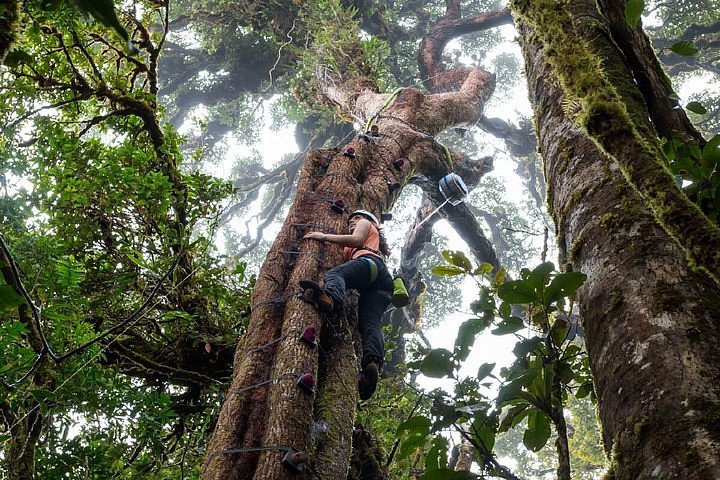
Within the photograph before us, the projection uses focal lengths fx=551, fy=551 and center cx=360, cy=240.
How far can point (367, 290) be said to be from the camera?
4297 mm

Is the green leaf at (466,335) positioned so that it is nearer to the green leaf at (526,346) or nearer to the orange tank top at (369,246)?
the green leaf at (526,346)

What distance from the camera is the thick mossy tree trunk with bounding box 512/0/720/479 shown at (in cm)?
104

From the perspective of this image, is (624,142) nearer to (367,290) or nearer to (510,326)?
(510,326)

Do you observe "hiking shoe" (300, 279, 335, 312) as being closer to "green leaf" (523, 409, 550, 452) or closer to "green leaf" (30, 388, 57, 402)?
"green leaf" (30, 388, 57, 402)

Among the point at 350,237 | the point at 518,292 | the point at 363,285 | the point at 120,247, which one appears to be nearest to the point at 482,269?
the point at 518,292

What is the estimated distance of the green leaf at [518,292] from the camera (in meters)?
1.74

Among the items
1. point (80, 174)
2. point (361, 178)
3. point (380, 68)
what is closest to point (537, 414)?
point (80, 174)

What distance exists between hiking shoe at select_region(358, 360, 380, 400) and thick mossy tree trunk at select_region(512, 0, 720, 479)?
7.15 feet

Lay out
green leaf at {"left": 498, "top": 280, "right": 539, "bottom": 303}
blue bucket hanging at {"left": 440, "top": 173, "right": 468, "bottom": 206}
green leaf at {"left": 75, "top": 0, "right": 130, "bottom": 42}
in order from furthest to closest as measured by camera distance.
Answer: blue bucket hanging at {"left": 440, "top": 173, "right": 468, "bottom": 206} < green leaf at {"left": 498, "top": 280, "right": 539, "bottom": 303} < green leaf at {"left": 75, "top": 0, "right": 130, "bottom": 42}

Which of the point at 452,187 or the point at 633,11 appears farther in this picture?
the point at 452,187

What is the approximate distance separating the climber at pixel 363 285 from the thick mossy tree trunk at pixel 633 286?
6.31ft

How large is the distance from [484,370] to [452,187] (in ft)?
16.3

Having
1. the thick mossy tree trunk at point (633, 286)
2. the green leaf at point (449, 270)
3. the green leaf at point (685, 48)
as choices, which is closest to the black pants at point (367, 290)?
the green leaf at point (449, 270)

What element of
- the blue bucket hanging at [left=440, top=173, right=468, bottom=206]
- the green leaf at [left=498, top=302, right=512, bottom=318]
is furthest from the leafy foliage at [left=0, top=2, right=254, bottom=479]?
the blue bucket hanging at [left=440, top=173, right=468, bottom=206]
